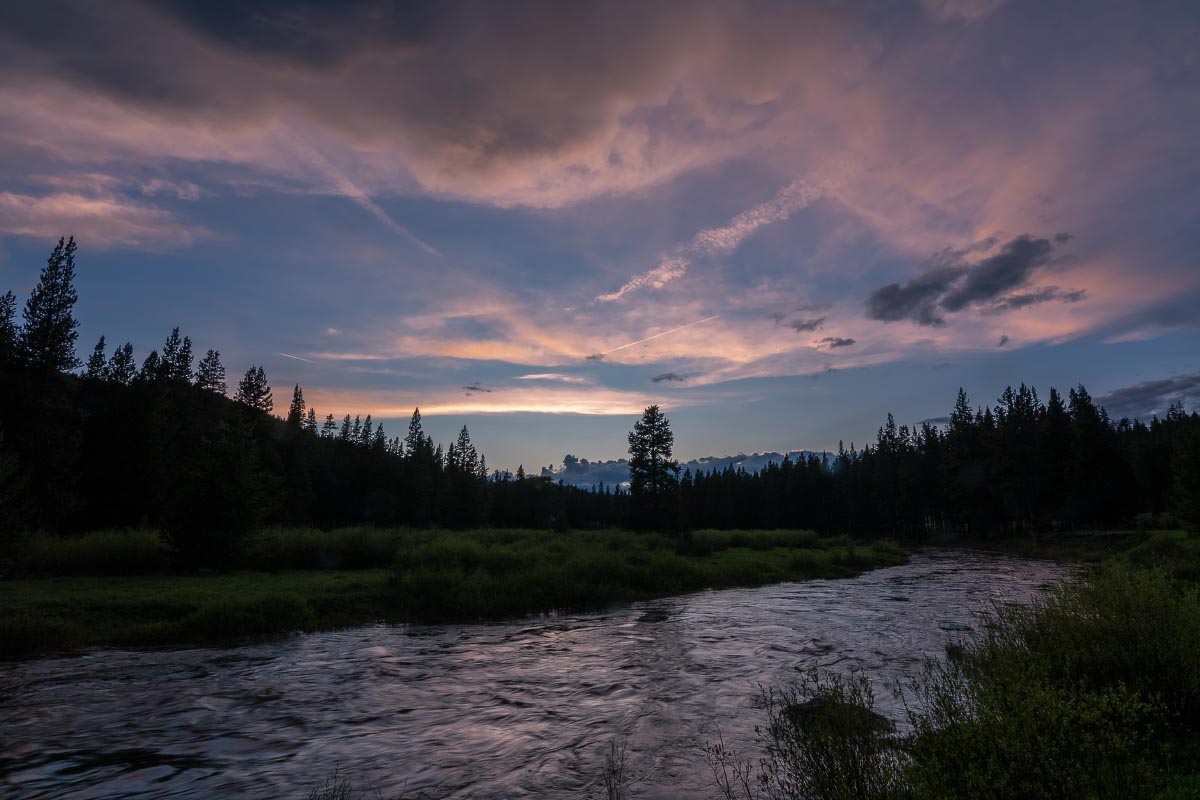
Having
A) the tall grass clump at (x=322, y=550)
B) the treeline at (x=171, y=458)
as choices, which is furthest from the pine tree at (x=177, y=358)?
the tall grass clump at (x=322, y=550)

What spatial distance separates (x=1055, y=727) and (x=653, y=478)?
6177 centimetres

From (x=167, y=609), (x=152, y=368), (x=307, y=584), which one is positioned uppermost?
(x=152, y=368)

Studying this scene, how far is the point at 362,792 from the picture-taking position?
866 cm

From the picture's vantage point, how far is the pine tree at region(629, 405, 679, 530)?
2594 inches

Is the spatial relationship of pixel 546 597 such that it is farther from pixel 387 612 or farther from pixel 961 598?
pixel 961 598

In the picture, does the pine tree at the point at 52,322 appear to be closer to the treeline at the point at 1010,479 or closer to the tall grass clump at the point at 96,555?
the tall grass clump at the point at 96,555

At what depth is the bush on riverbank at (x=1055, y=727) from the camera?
5273mm

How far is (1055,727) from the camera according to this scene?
5844mm

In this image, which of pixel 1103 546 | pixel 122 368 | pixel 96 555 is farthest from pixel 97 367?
pixel 1103 546

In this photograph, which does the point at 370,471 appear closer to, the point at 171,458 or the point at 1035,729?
the point at 171,458

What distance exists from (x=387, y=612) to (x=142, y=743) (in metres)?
12.9

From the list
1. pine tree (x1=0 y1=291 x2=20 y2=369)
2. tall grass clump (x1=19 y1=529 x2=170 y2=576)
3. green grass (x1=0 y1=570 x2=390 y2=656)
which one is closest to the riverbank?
green grass (x1=0 y1=570 x2=390 y2=656)

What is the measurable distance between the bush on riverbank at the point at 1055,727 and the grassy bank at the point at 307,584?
1695cm

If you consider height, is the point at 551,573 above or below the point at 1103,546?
below
